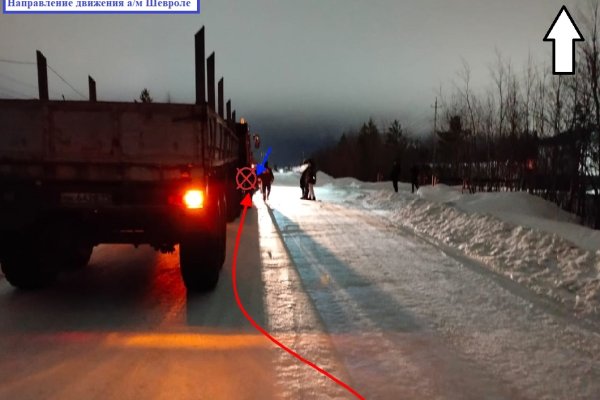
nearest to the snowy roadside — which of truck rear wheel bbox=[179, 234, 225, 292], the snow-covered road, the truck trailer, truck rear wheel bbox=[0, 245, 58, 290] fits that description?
the snow-covered road

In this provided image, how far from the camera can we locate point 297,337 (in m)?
4.82

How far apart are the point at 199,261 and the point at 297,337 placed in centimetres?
180

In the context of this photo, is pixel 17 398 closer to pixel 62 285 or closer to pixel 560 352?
pixel 62 285

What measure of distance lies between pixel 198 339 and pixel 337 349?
1.32m

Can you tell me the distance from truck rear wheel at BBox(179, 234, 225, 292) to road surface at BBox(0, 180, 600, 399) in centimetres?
21

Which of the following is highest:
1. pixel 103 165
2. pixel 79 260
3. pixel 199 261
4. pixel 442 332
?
pixel 103 165

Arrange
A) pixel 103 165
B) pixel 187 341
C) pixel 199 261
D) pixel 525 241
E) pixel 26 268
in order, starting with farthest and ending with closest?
pixel 525 241 → pixel 26 268 → pixel 199 261 → pixel 103 165 → pixel 187 341

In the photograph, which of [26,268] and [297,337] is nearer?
[297,337]

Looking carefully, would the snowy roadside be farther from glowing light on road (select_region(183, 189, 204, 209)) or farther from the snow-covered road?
glowing light on road (select_region(183, 189, 204, 209))

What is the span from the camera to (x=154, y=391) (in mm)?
3674

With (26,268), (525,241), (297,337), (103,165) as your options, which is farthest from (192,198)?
(525,241)

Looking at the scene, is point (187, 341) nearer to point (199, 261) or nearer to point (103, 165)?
point (199, 261)

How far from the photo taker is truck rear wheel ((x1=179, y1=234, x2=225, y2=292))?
5.92 meters

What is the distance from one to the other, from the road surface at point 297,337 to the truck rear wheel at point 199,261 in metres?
0.21
